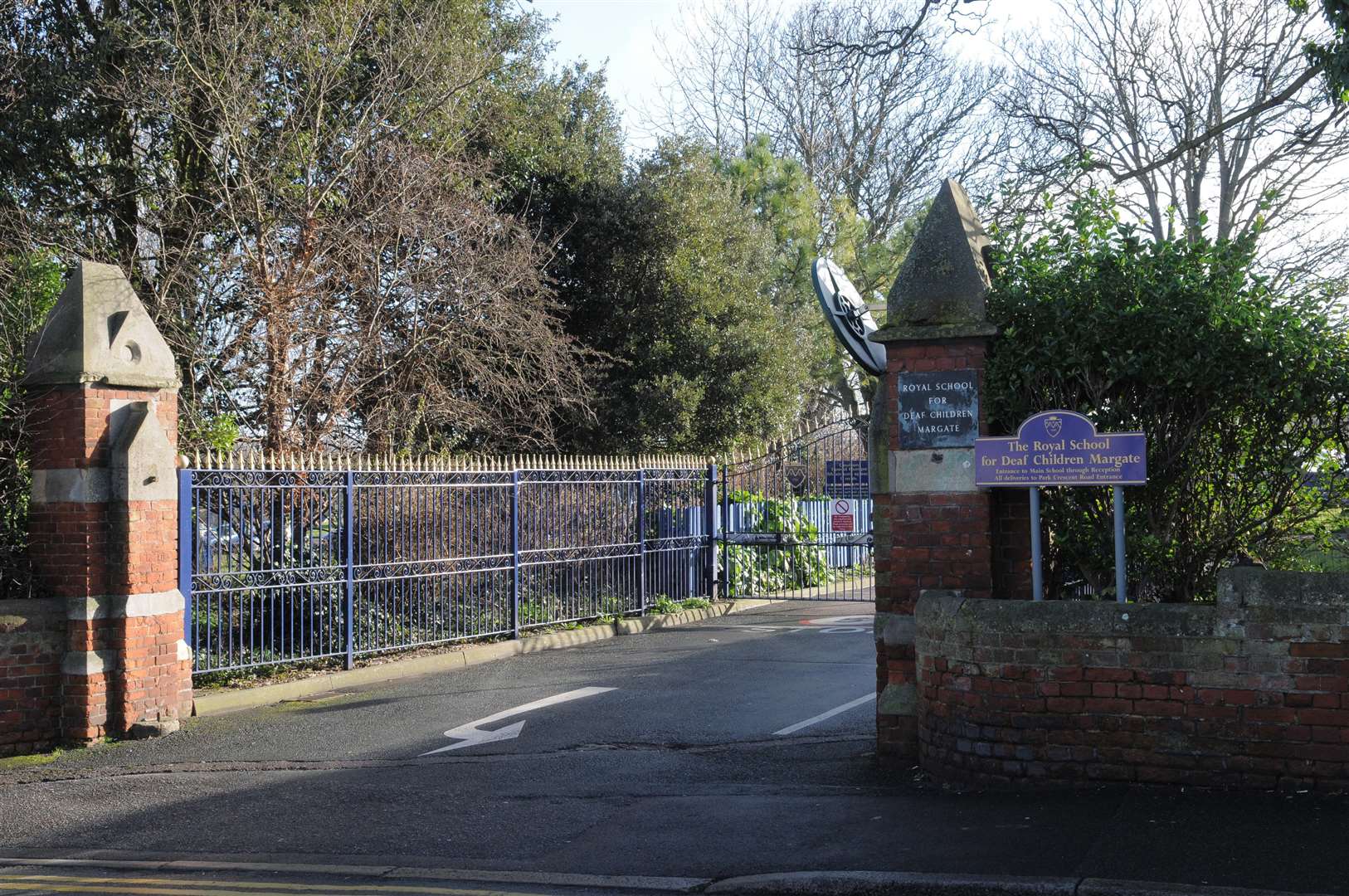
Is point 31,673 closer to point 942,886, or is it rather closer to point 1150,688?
point 942,886

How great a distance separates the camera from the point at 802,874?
540 centimetres

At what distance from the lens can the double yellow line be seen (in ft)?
18.2

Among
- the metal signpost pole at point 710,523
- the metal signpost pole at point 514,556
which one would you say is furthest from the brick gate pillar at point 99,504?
the metal signpost pole at point 710,523

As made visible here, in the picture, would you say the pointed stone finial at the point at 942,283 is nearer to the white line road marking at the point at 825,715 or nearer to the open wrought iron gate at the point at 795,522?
the white line road marking at the point at 825,715

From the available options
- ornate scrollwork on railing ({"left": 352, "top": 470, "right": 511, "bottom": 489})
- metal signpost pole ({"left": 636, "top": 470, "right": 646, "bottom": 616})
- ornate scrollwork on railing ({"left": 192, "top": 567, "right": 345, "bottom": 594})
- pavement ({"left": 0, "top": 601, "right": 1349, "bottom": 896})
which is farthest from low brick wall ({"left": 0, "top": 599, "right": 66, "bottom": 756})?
metal signpost pole ({"left": 636, "top": 470, "right": 646, "bottom": 616})

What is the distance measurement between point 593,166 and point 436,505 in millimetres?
9976

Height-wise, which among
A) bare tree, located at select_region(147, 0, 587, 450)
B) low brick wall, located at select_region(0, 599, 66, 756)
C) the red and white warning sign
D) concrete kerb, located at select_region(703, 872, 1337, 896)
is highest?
bare tree, located at select_region(147, 0, 587, 450)

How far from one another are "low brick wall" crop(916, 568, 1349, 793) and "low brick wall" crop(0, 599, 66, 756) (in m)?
6.61

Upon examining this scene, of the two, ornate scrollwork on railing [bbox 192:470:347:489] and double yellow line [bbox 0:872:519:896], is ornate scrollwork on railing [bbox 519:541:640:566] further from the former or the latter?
double yellow line [bbox 0:872:519:896]

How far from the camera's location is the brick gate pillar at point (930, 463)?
7.24 metres

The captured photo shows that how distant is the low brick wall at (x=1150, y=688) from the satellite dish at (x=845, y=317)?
6.50ft

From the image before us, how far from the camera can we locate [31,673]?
8945mm

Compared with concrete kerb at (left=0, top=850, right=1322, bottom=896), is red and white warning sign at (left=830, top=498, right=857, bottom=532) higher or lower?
higher

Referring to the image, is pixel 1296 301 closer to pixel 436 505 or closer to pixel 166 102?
pixel 436 505
